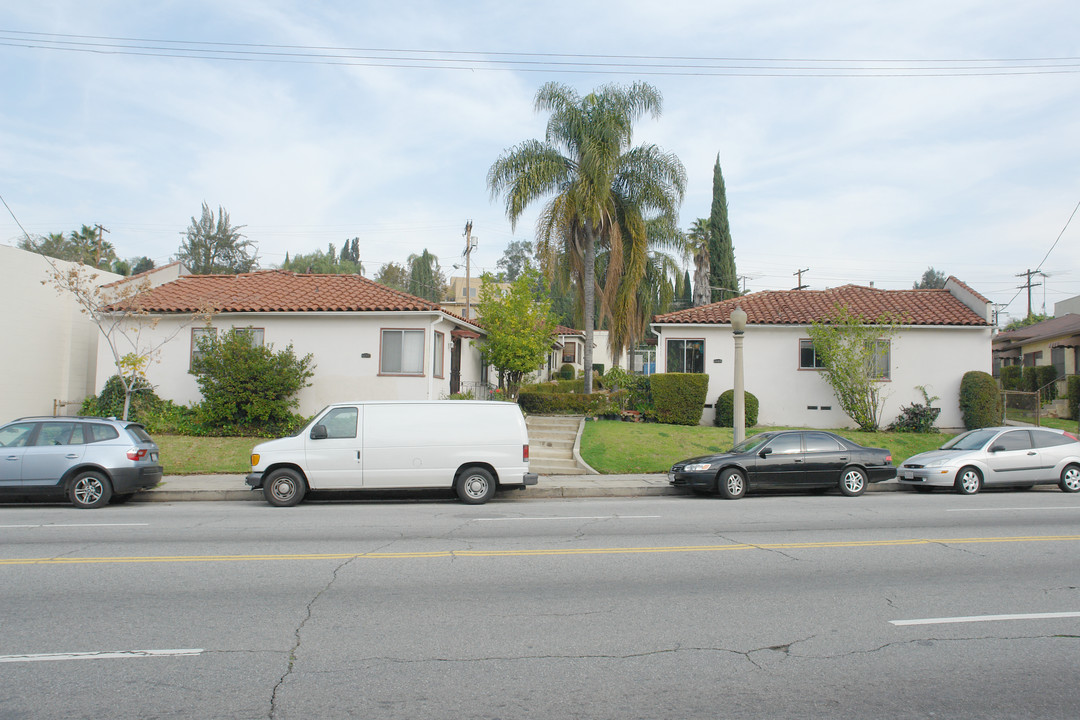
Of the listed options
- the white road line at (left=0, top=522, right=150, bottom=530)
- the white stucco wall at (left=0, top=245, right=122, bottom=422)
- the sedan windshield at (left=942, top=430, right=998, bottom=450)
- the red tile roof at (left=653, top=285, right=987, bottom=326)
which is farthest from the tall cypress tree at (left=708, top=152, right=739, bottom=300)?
the white road line at (left=0, top=522, right=150, bottom=530)

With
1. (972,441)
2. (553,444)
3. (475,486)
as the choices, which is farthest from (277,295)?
(972,441)

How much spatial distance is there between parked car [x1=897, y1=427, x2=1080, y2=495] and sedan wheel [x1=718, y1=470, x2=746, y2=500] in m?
3.90

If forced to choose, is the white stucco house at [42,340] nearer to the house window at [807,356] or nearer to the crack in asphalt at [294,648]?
the crack in asphalt at [294,648]

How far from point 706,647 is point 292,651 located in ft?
9.71

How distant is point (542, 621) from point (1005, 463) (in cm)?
1291

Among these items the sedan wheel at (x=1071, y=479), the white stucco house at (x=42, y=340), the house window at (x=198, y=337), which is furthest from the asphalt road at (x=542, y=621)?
the white stucco house at (x=42, y=340)

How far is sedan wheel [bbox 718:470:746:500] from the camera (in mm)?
13945

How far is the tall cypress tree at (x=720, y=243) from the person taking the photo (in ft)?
163

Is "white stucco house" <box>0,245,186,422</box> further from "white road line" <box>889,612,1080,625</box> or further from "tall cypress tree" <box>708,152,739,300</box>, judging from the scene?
"tall cypress tree" <box>708,152,739,300</box>

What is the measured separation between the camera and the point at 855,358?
72.0 ft

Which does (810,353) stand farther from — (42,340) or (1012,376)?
(42,340)

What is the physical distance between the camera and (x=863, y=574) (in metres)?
7.27

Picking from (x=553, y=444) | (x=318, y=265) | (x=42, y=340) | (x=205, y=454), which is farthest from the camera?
(x=318, y=265)

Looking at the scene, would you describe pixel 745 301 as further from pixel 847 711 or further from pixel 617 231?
pixel 847 711
